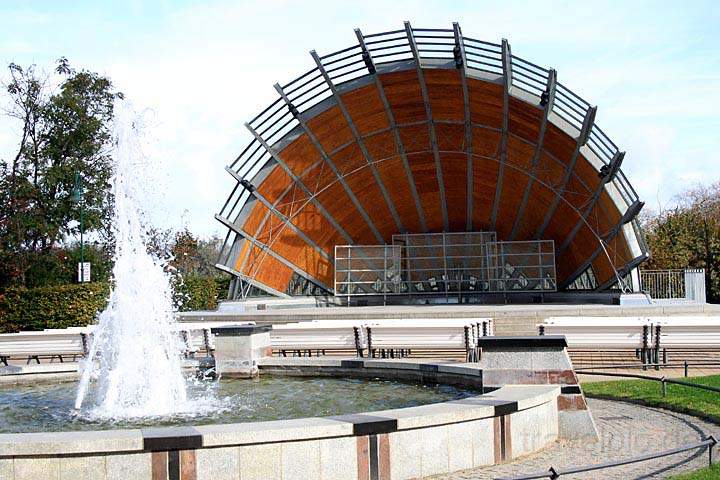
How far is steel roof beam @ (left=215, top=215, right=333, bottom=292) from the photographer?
33.7 metres

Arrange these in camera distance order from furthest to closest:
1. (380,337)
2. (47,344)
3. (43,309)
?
1. (43,309)
2. (47,344)
3. (380,337)

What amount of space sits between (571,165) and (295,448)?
25.8m

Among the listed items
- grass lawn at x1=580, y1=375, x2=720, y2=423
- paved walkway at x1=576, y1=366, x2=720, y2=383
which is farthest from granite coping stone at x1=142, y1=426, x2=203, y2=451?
paved walkway at x1=576, y1=366, x2=720, y2=383

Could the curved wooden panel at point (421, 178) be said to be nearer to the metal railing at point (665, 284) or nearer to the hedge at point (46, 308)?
the metal railing at point (665, 284)

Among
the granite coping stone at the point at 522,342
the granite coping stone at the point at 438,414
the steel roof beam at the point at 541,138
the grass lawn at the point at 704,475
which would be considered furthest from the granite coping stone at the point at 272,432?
the steel roof beam at the point at 541,138

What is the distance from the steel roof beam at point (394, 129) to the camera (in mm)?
29984

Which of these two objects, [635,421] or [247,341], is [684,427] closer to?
[635,421]

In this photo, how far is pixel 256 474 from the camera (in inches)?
286

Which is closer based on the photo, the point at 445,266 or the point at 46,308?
the point at 46,308

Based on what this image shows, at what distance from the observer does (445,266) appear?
40625mm

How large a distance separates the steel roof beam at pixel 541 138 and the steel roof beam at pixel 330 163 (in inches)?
241

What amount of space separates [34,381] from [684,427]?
9235 millimetres

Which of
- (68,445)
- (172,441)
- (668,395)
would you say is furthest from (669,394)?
(68,445)

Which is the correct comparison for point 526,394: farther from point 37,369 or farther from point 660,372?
point 37,369
